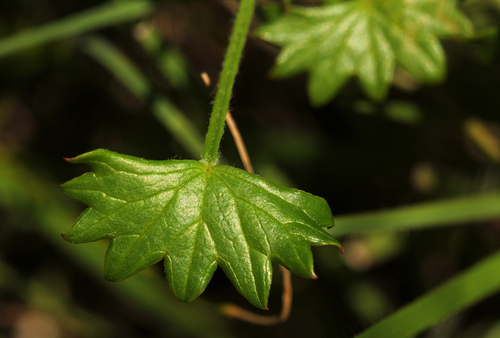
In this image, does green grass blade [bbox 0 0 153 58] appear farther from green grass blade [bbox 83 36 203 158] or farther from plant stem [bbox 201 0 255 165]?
plant stem [bbox 201 0 255 165]

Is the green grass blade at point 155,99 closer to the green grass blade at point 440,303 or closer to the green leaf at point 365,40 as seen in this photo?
the green leaf at point 365,40

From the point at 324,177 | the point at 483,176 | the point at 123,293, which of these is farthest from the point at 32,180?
A: the point at 483,176

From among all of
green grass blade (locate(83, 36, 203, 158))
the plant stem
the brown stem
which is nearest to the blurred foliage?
green grass blade (locate(83, 36, 203, 158))

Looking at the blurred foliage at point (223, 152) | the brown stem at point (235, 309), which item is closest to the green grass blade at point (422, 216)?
the blurred foliage at point (223, 152)

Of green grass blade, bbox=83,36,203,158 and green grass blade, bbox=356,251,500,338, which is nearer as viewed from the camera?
green grass blade, bbox=356,251,500,338

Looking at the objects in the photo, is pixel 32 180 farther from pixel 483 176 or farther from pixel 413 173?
pixel 483 176
